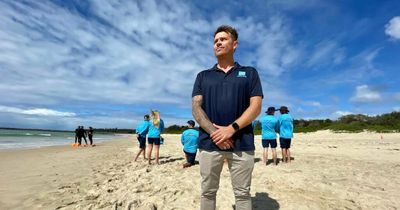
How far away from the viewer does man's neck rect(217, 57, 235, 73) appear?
135 inches

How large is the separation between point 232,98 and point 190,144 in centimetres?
732

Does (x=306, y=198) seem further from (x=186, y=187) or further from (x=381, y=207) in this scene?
(x=186, y=187)

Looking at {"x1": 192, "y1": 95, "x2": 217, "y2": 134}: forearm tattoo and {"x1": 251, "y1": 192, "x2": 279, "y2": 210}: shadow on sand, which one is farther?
{"x1": 251, "y1": 192, "x2": 279, "y2": 210}: shadow on sand

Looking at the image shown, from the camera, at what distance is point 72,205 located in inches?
221

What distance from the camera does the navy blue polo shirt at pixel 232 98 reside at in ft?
10.5

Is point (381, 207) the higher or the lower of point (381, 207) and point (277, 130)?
the lower

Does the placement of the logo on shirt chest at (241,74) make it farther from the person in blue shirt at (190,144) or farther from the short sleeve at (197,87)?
the person in blue shirt at (190,144)

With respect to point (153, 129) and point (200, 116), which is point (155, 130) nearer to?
point (153, 129)

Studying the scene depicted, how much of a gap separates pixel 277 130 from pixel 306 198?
16.9 ft

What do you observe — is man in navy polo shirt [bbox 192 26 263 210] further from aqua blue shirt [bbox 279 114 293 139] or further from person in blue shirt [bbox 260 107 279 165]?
aqua blue shirt [bbox 279 114 293 139]

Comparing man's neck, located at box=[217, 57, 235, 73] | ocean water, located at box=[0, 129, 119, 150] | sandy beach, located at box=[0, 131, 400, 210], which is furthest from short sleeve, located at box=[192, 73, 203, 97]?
ocean water, located at box=[0, 129, 119, 150]

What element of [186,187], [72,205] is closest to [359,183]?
[186,187]

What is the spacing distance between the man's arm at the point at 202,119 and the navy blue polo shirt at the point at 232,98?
0.07 metres

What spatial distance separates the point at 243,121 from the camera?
10.3ft
